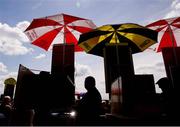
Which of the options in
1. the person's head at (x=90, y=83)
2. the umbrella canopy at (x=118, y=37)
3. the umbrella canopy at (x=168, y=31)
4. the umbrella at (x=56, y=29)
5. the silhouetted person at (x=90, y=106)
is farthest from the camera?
the umbrella canopy at (x=168, y=31)

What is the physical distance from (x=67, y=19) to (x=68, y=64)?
1808 millimetres

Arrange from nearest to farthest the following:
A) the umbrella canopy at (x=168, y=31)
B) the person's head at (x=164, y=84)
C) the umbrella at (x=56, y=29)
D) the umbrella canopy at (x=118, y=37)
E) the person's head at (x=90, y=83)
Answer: the person's head at (x=90, y=83) < the person's head at (x=164, y=84) < the umbrella canopy at (x=118, y=37) < the umbrella at (x=56, y=29) < the umbrella canopy at (x=168, y=31)

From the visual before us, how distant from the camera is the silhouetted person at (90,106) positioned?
374 centimetres

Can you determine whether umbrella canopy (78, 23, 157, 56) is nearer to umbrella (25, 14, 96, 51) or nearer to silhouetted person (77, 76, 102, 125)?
umbrella (25, 14, 96, 51)

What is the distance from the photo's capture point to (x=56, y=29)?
28.6 ft

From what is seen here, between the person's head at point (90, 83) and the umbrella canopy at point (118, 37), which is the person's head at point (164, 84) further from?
the umbrella canopy at point (118, 37)

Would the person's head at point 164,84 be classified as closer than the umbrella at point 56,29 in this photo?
Yes

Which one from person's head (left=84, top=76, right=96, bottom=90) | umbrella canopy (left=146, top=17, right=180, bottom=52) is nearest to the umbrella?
umbrella canopy (left=146, top=17, right=180, bottom=52)

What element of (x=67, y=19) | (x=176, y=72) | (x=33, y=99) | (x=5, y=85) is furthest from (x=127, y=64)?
(x=5, y=85)

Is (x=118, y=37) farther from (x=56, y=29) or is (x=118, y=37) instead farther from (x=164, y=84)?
(x=164, y=84)

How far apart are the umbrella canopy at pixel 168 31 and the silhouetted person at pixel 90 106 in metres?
5.24

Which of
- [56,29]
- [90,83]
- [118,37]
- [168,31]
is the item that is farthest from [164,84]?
[56,29]

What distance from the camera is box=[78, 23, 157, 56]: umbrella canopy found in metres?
7.26

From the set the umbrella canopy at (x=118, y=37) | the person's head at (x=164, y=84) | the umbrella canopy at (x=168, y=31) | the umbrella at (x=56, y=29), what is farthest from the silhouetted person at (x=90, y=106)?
the umbrella canopy at (x=168, y=31)
